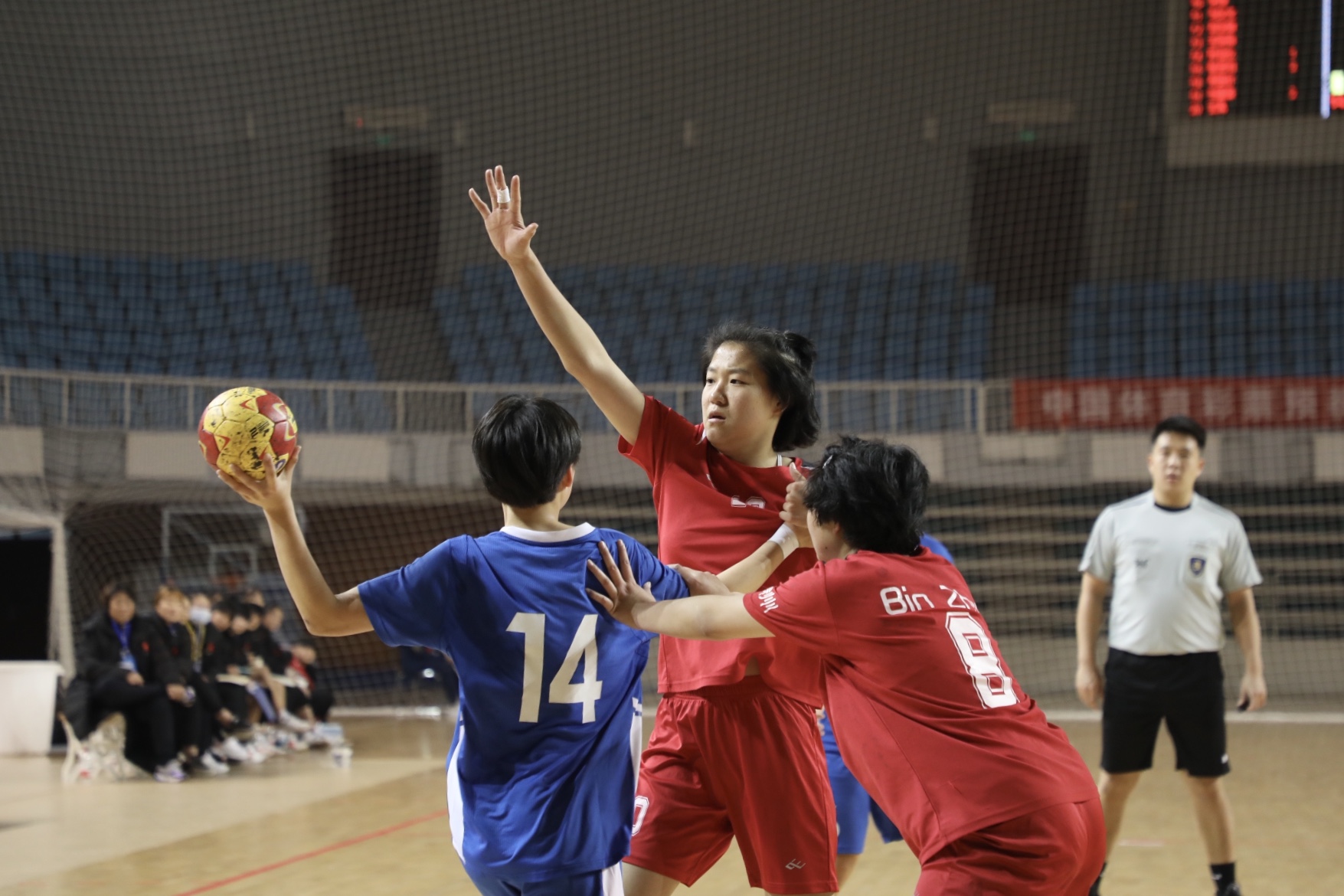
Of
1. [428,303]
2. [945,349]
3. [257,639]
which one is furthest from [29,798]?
[945,349]

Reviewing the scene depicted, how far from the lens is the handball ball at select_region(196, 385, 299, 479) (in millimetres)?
2141

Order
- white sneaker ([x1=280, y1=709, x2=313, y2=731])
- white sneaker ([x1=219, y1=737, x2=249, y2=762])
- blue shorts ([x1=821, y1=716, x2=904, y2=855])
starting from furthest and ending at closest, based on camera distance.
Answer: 1. white sneaker ([x1=280, y1=709, x2=313, y2=731])
2. white sneaker ([x1=219, y1=737, x2=249, y2=762])
3. blue shorts ([x1=821, y1=716, x2=904, y2=855])

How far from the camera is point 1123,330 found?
14.2 m

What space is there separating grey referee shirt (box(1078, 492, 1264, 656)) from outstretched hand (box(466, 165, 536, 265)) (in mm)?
2794

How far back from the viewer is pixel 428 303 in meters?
15.2

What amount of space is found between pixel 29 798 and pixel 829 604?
6865 mm

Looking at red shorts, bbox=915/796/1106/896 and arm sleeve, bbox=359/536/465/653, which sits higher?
arm sleeve, bbox=359/536/465/653

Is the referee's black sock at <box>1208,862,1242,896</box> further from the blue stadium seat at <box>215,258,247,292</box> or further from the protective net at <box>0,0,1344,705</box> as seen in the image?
the blue stadium seat at <box>215,258,247,292</box>

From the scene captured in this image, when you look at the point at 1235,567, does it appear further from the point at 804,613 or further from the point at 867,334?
the point at 867,334

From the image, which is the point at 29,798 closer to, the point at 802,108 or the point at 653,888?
the point at 653,888

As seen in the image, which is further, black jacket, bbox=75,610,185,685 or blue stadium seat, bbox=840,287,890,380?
blue stadium seat, bbox=840,287,890,380

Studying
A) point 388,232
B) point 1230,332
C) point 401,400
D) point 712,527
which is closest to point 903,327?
point 1230,332

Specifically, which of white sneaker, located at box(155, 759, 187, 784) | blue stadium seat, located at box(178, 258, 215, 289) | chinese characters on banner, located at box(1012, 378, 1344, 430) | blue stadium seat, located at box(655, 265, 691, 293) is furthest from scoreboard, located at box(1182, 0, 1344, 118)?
blue stadium seat, located at box(178, 258, 215, 289)

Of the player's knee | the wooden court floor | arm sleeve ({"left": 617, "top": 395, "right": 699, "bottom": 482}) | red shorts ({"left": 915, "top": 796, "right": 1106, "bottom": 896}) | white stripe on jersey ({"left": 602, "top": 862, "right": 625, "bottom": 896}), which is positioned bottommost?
the wooden court floor
